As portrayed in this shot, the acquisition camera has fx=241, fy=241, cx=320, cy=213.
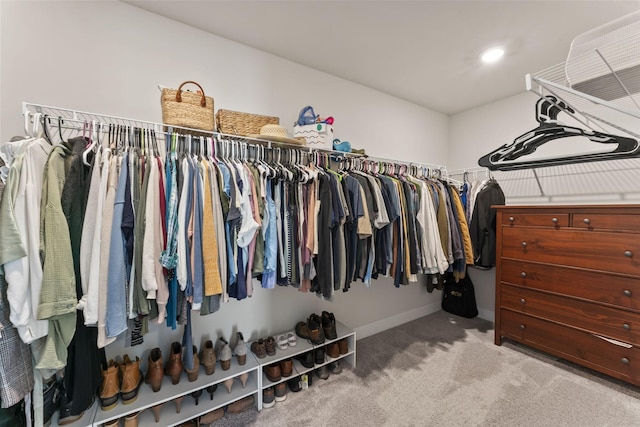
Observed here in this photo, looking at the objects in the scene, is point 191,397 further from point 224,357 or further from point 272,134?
point 272,134

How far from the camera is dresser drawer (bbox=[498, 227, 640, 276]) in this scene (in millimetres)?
1559

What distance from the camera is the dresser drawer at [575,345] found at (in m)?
1.56

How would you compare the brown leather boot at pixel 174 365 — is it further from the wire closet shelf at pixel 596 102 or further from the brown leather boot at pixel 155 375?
the wire closet shelf at pixel 596 102

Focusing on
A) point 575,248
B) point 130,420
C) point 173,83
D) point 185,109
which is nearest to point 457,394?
point 575,248

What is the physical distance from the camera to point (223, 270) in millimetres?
1176

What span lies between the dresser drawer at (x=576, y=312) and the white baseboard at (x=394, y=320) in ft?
2.88

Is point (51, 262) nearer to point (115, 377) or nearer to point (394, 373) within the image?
point (115, 377)

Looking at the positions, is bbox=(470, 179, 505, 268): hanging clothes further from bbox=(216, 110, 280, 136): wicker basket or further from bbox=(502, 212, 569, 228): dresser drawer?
bbox=(216, 110, 280, 136): wicker basket

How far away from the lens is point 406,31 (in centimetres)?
163

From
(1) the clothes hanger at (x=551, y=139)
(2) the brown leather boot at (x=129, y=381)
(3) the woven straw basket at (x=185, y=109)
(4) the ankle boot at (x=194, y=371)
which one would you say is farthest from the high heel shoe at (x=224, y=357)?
(1) the clothes hanger at (x=551, y=139)

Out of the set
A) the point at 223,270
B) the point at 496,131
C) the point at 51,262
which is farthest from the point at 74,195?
the point at 496,131

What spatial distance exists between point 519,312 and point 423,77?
7.27 ft

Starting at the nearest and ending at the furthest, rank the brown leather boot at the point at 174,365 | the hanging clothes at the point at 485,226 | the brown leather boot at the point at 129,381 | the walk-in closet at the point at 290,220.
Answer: the walk-in closet at the point at 290,220, the brown leather boot at the point at 129,381, the brown leather boot at the point at 174,365, the hanging clothes at the point at 485,226

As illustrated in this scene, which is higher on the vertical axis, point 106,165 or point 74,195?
point 106,165
